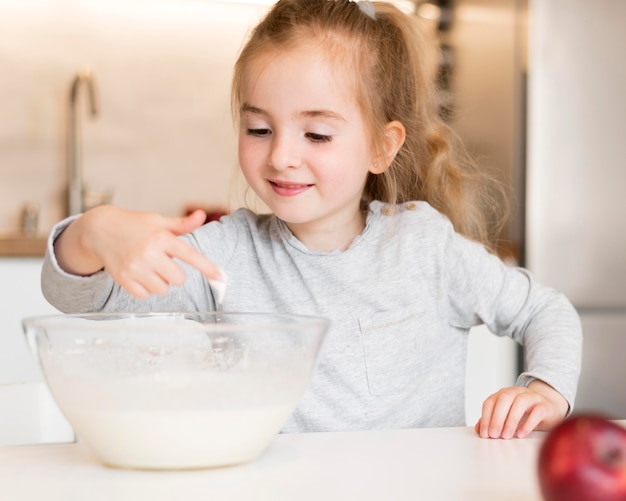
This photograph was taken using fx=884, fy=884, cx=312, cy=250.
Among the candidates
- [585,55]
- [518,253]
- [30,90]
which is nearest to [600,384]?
[518,253]

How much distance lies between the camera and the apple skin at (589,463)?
17.5 inches

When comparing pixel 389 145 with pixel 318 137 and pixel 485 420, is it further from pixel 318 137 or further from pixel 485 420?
pixel 485 420

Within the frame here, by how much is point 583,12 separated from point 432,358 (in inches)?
65.9

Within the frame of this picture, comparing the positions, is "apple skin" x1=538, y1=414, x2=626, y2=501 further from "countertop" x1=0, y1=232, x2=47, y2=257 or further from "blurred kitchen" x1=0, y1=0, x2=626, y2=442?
"blurred kitchen" x1=0, y1=0, x2=626, y2=442

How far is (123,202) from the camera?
2.80m

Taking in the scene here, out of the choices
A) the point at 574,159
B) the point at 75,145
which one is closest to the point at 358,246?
the point at 574,159

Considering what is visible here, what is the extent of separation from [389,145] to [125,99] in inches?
66.3

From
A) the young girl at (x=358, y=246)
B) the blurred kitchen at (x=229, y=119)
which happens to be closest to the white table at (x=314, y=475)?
the young girl at (x=358, y=246)

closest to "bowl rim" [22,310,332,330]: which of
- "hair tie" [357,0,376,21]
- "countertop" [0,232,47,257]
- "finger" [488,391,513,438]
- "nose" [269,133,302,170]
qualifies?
"finger" [488,391,513,438]

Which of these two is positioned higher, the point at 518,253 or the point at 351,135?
the point at 351,135

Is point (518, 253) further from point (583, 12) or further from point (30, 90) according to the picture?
point (30, 90)

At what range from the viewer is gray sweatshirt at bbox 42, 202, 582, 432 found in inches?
45.8

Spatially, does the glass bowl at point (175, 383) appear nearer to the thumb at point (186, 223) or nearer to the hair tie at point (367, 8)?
the thumb at point (186, 223)

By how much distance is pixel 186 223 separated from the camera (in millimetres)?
721
